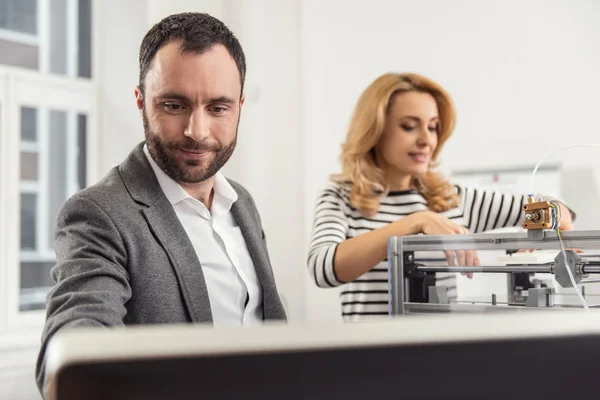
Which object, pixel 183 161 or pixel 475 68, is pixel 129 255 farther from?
pixel 475 68

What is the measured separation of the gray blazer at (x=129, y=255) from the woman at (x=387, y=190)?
1.75 feet

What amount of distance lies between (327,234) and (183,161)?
549 millimetres

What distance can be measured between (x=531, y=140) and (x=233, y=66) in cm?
244

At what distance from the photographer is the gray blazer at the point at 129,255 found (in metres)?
0.88

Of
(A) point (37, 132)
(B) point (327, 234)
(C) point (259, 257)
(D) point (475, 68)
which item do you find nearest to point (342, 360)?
(C) point (259, 257)

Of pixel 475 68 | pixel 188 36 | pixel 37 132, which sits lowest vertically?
pixel 188 36

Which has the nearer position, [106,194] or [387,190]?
[106,194]

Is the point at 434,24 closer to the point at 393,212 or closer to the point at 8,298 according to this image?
the point at 393,212

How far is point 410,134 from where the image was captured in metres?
1.65

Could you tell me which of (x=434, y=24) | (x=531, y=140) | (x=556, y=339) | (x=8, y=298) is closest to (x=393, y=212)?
(x=556, y=339)

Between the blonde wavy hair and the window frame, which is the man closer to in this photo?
the blonde wavy hair

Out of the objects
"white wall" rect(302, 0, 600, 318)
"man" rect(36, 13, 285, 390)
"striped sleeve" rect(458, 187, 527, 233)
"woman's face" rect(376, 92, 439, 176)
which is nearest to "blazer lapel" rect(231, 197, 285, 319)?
"man" rect(36, 13, 285, 390)

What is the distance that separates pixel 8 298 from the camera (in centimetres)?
334

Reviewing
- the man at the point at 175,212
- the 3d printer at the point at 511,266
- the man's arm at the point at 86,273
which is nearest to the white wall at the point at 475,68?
the 3d printer at the point at 511,266
